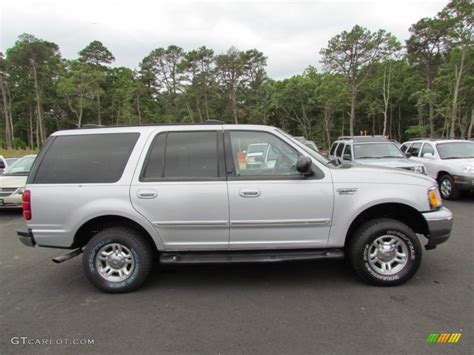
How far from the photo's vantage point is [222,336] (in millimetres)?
3072

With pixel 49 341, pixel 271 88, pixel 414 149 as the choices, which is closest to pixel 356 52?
pixel 271 88

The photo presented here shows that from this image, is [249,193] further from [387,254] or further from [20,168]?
[20,168]

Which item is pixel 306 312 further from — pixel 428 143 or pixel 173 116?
pixel 173 116

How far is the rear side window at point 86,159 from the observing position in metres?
3.95

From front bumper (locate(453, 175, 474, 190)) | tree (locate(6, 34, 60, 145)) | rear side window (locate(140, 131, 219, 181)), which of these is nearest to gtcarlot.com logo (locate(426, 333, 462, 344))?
rear side window (locate(140, 131, 219, 181))

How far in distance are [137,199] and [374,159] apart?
25.0 ft

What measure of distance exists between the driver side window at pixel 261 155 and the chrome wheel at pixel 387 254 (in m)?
1.26

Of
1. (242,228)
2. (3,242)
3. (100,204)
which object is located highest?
(100,204)

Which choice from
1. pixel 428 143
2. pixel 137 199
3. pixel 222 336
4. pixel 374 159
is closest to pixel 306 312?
pixel 222 336

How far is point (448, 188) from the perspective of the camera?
931cm

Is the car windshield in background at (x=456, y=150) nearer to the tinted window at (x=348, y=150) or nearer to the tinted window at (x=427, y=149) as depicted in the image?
the tinted window at (x=427, y=149)

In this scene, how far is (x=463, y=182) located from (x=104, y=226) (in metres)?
8.74

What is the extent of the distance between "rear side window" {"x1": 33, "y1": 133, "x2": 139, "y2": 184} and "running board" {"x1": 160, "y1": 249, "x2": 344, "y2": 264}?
1.16 m

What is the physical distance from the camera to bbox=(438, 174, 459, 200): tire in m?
9.04
